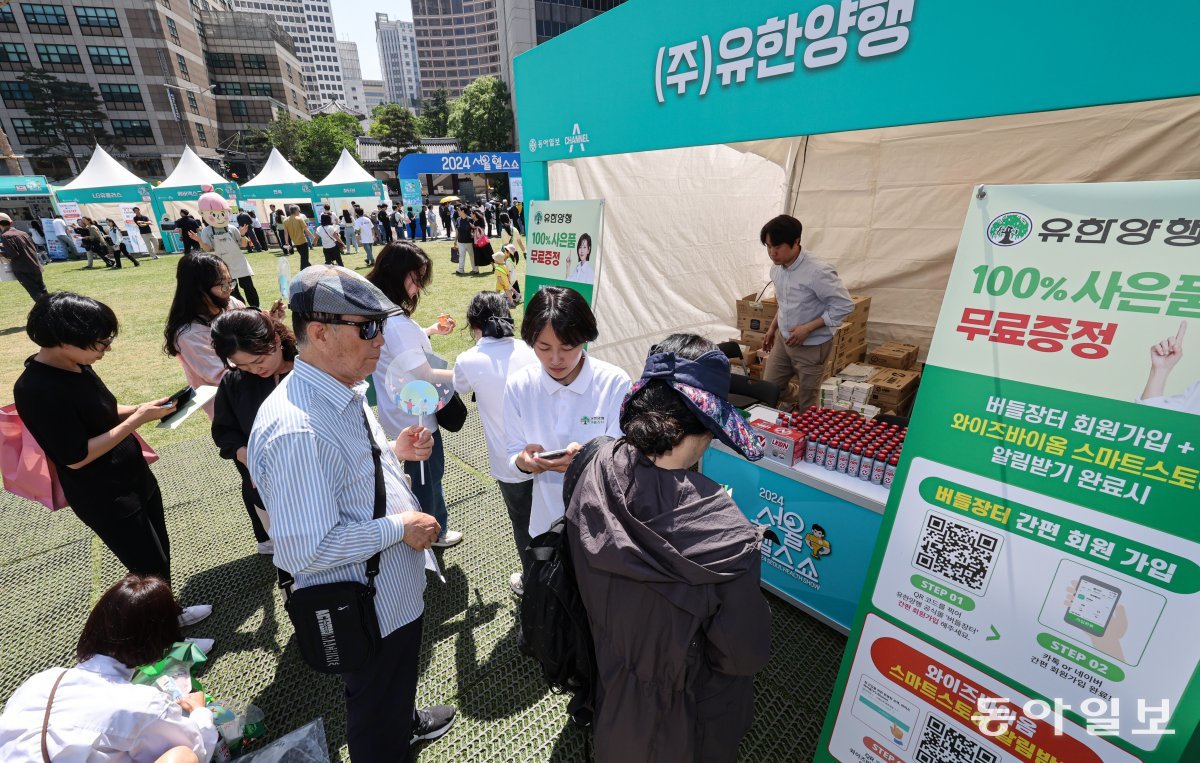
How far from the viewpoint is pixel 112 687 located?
1518 mm

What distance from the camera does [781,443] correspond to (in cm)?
281

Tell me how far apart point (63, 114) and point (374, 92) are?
12347 cm

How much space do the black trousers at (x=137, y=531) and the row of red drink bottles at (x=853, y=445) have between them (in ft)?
11.6

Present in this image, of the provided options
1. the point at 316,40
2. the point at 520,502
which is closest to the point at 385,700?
the point at 520,502

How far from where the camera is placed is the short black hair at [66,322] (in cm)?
214

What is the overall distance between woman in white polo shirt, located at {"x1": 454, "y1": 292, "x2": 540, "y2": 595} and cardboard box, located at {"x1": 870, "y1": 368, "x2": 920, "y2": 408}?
11.5 feet

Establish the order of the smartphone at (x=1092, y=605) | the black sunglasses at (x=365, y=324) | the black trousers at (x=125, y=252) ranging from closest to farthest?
the smartphone at (x=1092, y=605) < the black sunglasses at (x=365, y=324) < the black trousers at (x=125, y=252)

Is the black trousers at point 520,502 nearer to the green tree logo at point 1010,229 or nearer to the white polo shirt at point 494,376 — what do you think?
the white polo shirt at point 494,376

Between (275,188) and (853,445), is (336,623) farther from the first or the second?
(275,188)

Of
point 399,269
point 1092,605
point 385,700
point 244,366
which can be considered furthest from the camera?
point 399,269

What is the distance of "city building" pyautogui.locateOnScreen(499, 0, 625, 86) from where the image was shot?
4591 cm

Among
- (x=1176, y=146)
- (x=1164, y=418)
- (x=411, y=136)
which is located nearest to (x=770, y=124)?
(x=1164, y=418)

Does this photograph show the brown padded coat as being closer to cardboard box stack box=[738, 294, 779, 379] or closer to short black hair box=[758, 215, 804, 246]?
short black hair box=[758, 215, 804, 246]

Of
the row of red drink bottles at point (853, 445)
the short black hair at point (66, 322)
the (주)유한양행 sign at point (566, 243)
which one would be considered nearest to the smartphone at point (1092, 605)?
the row of red drink bottles at point (853, 445)
